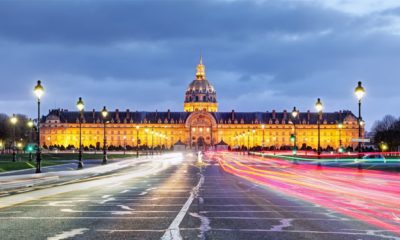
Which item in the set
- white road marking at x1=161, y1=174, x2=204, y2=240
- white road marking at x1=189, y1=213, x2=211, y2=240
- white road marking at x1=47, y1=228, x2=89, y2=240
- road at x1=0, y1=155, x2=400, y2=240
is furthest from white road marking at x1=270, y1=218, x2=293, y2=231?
white road marking at x1=47, y1=228, x2=89, y2=240

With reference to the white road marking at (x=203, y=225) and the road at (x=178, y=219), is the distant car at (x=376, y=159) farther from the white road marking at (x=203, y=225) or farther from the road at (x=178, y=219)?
the white road marking at (x=203, y=225)

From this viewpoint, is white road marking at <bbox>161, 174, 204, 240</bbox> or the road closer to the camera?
white road marking at <bbox>161, 174, 204, 240</bbox>

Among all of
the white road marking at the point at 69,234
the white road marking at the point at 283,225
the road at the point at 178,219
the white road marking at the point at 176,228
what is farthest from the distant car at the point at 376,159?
the white road marking at the point at 69,234

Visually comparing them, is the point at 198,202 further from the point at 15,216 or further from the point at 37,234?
the point at 37,234

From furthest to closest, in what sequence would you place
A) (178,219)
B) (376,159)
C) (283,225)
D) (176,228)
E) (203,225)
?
(376,159)
(178,219)
(283,225)
(203,225)
(176,228)

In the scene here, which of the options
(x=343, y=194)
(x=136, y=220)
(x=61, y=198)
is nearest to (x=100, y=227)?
(x=136, y=220)

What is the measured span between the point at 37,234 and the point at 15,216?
328cm

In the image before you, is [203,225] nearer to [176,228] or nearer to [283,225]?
[176,228]

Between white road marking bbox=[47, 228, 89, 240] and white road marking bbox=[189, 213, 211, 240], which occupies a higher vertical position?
white road marking bbox=[47, 228, 89, 240]

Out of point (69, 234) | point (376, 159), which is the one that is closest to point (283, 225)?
point (69, 234)

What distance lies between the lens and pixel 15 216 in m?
14.1

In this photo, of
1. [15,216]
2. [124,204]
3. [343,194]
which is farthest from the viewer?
[343,194]

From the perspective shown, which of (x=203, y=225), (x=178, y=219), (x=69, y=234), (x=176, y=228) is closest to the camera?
(x=69, y=234)

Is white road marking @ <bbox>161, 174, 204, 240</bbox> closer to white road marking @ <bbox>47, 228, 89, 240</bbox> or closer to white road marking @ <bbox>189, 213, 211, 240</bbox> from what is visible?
white road marking @ <bbox>189, 213, 211, 240</bbox>
